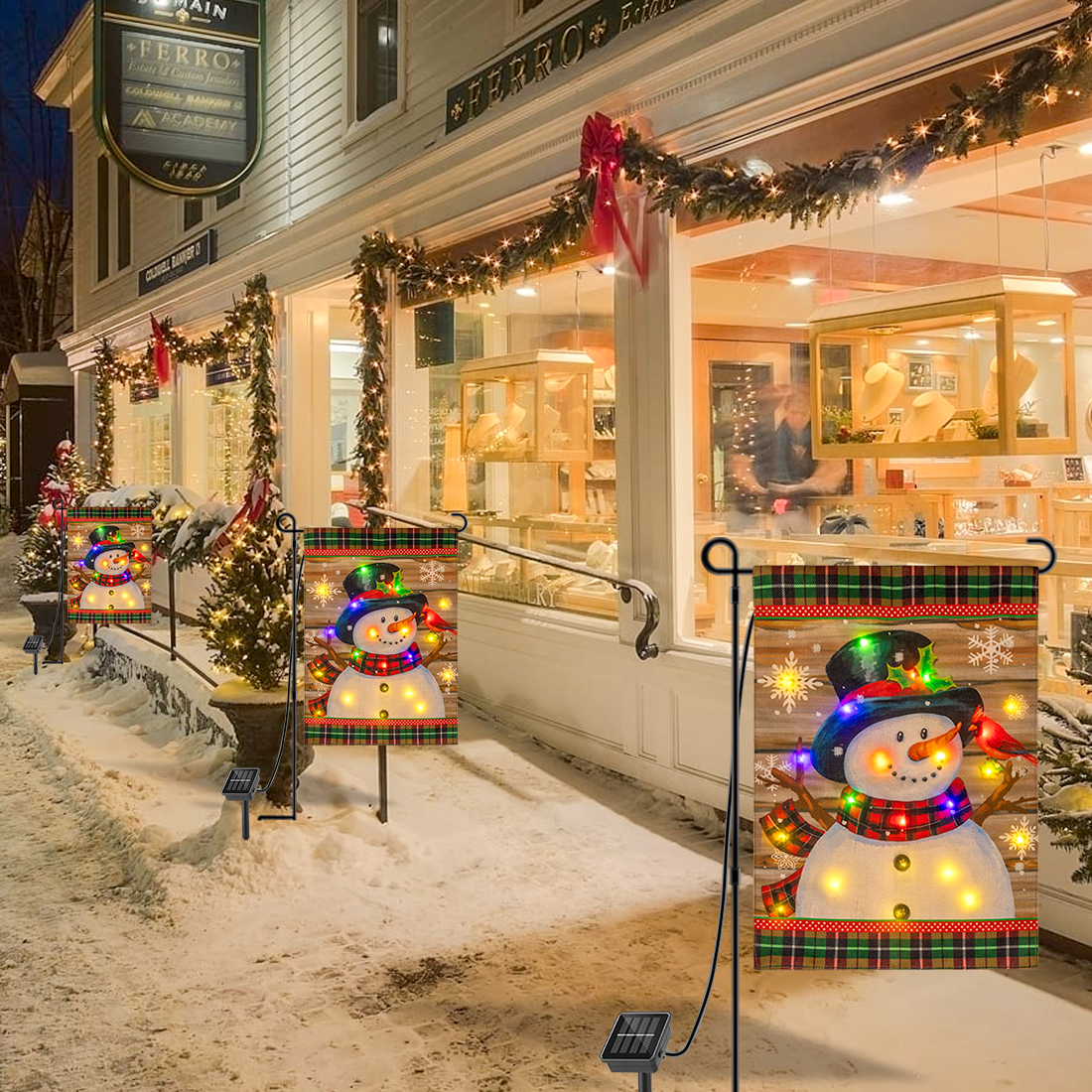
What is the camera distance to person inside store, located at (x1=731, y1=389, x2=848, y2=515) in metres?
7.69

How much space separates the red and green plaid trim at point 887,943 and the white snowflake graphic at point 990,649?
761 millimetres

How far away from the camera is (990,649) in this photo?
3.78 metres

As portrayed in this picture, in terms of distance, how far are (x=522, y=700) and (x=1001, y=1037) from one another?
5.06 meters

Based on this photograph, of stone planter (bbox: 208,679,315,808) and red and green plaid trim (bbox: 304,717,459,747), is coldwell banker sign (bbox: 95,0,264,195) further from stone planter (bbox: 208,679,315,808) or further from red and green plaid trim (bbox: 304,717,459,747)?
red and green plaid trim (bbox: 304,717,459,747)

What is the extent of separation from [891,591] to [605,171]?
4.52 meters

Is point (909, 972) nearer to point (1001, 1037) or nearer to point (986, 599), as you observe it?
point (1001, 1037)

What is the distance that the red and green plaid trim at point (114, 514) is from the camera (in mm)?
11211

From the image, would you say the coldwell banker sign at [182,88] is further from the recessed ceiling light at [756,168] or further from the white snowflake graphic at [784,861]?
the white snowflake graphic at [784,861]

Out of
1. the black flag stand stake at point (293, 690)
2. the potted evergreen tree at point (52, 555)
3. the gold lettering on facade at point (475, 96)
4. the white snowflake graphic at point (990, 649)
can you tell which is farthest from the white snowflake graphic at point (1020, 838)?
the potted evergreen tree at point (52, 555)

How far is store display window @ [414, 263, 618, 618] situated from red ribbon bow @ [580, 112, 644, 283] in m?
0.52

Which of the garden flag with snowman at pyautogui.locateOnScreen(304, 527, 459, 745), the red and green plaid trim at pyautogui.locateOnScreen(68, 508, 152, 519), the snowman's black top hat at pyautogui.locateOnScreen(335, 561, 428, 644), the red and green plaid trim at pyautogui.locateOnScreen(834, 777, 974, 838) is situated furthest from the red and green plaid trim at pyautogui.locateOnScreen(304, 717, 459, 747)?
the red and green plaid trim at pyautogui.locateOnScreen(68, 508, 152, 519)

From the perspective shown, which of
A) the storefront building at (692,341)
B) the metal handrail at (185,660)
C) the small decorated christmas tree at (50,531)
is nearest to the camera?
the storefront building at (692,341)

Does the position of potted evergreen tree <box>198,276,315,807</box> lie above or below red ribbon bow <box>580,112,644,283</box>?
below

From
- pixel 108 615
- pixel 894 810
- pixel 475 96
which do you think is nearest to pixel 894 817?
pixel 894 810
